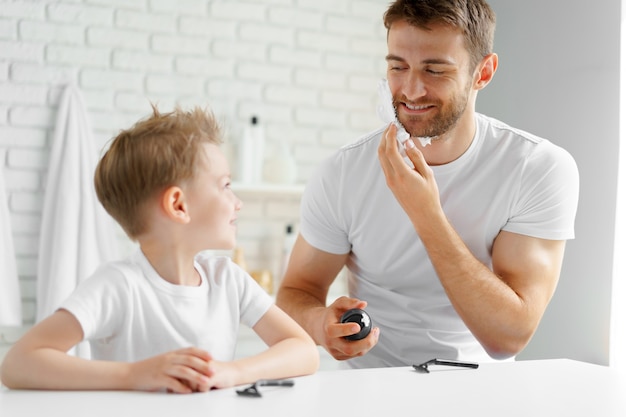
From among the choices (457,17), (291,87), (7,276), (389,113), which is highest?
(457,17)

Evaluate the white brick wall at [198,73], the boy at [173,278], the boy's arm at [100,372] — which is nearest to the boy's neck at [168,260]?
the boy at [173,278]

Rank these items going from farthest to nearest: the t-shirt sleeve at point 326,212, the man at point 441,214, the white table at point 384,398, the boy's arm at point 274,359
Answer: the t-shirt sleeve at point 326,212 → the man at point 441,214 → the boy's arm at point 274,359 → the white table at point 384,398

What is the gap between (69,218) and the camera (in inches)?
121

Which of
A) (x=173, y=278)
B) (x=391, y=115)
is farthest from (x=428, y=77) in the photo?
(x=173, y=278)

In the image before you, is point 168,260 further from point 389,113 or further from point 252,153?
point 252,153

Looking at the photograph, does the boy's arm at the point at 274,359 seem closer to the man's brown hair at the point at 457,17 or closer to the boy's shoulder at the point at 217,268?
the boy's shoulder at the point at 217,268

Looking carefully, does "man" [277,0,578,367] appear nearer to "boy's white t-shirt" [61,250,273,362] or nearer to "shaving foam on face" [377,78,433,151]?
"shaving foam on face" [377,78,433,151]

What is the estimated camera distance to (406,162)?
192 cm

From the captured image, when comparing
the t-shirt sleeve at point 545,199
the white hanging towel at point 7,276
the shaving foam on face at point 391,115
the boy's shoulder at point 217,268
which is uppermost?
the shaving foam on face at point 391,115

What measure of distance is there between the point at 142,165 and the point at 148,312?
0.79 ft

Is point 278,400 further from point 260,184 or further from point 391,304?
point 260,184

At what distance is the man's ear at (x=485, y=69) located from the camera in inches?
79.3

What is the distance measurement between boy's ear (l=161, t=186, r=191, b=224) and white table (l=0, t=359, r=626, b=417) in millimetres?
318

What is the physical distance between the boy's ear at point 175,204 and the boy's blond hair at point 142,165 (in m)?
0.01
